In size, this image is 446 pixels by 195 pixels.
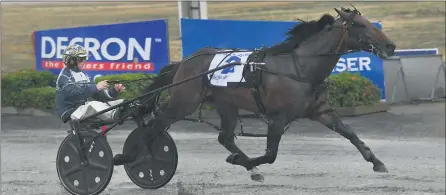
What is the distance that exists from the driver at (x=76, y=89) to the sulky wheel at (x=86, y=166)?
0.25 m

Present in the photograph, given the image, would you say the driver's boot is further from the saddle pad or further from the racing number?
the racing number

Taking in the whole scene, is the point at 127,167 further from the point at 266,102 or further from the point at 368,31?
the point at 368,31

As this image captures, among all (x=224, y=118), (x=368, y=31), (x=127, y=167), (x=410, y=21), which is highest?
(x=368, y=31)

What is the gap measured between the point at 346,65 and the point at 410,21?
11162 mm

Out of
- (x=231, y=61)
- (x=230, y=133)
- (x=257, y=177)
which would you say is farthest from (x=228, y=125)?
(x=231, y=61)

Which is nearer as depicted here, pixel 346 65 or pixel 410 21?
pixel 346 65

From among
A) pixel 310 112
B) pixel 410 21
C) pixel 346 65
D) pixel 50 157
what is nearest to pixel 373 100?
pixel 346 65

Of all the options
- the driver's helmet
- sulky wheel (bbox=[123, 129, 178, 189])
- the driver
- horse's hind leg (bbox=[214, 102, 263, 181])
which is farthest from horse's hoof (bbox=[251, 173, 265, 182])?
the driver's helmet

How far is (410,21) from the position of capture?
2747 cm

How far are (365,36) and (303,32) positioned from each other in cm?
79

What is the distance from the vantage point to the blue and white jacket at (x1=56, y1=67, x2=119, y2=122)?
25.5 ft

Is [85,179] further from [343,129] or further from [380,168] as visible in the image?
[380,168]

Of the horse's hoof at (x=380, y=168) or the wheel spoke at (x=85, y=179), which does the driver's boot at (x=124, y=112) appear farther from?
the horse's hoof at (x=380, y=168)

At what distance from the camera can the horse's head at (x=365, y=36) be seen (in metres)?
7.20
